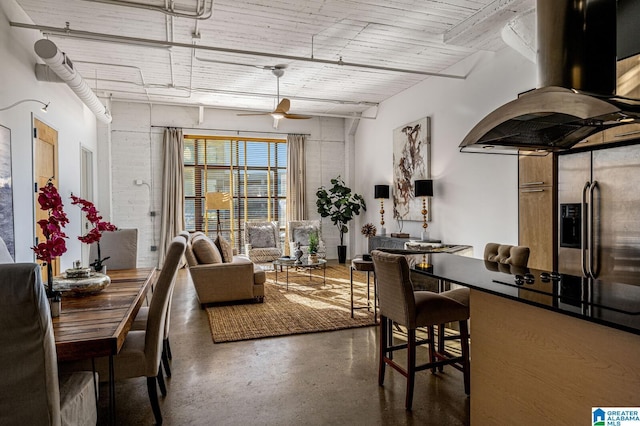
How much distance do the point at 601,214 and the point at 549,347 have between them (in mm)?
2059

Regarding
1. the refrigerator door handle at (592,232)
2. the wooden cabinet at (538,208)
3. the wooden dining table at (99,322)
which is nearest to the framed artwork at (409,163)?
the wooden cabinet at (538,208)

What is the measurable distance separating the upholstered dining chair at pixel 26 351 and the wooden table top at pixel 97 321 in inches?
9.5

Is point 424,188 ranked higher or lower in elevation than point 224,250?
higher

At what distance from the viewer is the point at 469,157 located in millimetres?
5449

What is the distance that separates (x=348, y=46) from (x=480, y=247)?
320cm

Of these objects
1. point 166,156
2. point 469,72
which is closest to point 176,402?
point 469,72

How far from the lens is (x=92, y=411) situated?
72.4 inches

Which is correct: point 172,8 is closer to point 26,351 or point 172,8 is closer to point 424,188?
point 26,351

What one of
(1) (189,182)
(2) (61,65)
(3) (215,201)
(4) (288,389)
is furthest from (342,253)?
(2) (61,65)

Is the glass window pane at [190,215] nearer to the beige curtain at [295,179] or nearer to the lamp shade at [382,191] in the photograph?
the beige curtain at [295,179]

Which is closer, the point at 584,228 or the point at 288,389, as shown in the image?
the point at 288,389

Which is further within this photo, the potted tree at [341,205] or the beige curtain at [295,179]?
the beige curtain at [295,179]

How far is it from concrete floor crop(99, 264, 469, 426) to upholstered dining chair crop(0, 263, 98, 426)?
1188 mm

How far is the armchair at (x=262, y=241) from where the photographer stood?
742 cm
